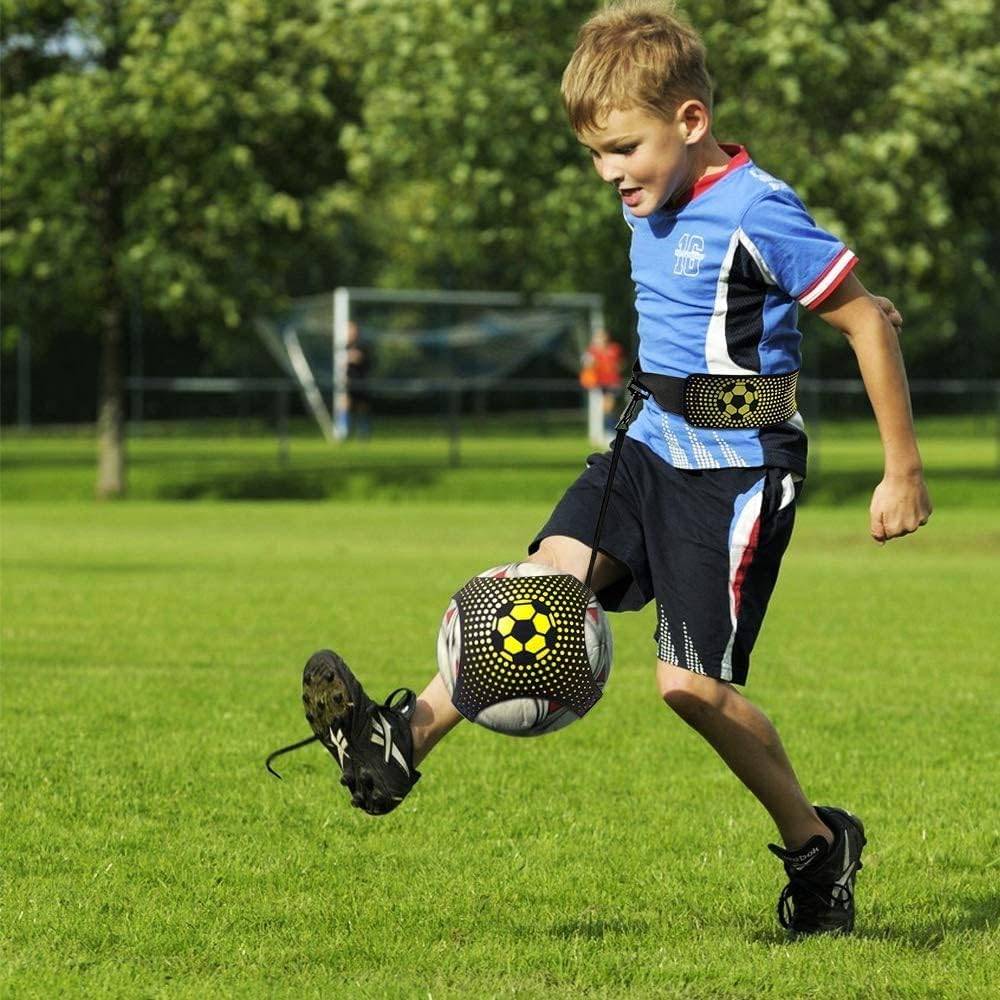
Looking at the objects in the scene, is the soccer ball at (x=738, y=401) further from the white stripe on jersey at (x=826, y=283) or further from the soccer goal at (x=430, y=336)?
the soccer goal at (x=430, y=336)

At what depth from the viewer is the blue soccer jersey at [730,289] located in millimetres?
4797

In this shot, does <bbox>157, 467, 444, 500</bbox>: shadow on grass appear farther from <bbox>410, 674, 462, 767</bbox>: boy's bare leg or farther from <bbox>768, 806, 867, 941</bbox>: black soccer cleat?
<bbox>410, 674, 462, 767</bbox>: boy's bare leg

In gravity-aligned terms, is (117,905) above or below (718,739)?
below

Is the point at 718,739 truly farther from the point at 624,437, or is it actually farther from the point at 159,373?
the point at 159,373

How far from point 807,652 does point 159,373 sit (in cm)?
3006

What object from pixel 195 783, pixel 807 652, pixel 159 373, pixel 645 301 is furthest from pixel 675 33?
pixel 159 373

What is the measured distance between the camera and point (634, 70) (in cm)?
479

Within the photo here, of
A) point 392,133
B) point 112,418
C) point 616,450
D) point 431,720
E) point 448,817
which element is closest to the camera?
point 431,720

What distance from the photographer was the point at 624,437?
16.9ft

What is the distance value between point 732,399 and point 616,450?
31cm

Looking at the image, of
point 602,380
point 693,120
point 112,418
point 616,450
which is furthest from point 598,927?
point 602,380

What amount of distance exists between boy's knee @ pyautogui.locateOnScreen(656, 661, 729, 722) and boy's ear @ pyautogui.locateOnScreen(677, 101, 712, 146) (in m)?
1.20

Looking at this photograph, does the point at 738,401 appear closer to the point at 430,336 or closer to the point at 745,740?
the point at 745,740

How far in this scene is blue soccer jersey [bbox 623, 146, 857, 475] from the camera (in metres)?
4.80
